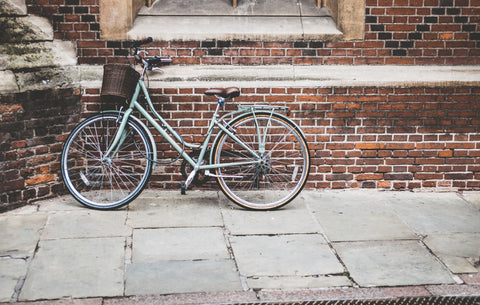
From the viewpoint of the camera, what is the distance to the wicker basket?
5.21 metres

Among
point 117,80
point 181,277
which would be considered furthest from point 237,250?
point 117,80

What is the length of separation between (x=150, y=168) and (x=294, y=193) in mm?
1358

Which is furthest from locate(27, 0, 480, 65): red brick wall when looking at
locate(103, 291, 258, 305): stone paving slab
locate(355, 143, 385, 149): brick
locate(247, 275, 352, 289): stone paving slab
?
locate(103, 291, 258, 305): stone paving slab

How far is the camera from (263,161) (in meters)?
5.44

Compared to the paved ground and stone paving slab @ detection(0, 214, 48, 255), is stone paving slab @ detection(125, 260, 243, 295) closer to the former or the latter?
the paved ground

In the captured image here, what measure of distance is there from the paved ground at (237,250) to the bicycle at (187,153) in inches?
9.2

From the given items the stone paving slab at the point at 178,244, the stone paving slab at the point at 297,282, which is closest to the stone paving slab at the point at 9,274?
the stone paving slab at the point at 178,244

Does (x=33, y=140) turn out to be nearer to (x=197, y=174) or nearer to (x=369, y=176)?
(x=197, y=174)

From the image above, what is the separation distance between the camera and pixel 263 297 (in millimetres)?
3799

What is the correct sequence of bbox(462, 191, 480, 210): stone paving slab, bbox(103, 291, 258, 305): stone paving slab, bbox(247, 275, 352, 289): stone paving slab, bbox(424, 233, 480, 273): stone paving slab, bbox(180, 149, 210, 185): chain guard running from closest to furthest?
bbox(103, 291, 258, 305): stone paving slab
bbox(247, 275, 352, 289): stone paving slab
bbox(424, 233, 480, 273): stone paving slab
bbox(180, 149, 210, 185): chain guard
bbox(462, 191, 480, 210): stone paving slab

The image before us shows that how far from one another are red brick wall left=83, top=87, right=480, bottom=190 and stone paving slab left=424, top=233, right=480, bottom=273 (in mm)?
1283

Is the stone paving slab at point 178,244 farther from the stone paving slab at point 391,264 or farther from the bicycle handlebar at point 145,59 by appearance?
the bicycle handlebar at point 145,59

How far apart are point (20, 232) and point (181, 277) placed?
5.26 ft

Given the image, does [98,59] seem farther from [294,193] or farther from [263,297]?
[263,297]
